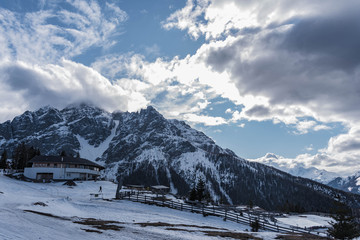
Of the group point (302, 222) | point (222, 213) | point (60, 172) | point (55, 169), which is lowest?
point (302, 222)

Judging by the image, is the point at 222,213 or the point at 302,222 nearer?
the point at 222,213

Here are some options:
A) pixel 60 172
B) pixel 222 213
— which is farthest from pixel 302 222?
pixel 60 172

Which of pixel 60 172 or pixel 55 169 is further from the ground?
pixel 55 169

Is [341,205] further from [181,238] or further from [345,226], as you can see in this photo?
[181,238]

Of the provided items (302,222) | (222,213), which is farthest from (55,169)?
(302,222)

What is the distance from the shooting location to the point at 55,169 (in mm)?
93500

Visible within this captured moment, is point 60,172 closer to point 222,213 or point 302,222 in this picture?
point 222,213


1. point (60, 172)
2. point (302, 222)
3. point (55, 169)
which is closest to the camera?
point (302, 222)

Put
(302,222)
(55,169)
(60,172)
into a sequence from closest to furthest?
(302,222)
(55,169)
(60,172)

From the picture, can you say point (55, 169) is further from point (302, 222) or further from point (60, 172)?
point (302, 222)

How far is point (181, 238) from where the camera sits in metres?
20.2

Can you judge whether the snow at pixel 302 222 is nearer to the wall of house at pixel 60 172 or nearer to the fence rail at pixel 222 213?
the fence rail at pixel 222 213

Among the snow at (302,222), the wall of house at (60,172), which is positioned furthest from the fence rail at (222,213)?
the wall of house at (60,172)

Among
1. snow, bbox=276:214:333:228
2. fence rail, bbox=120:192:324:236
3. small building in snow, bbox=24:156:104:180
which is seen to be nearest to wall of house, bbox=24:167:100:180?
small building in snow, bbox=24:156:104:180
